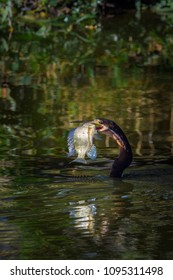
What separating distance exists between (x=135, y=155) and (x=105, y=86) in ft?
11.6

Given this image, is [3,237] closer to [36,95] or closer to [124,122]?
[124,122]

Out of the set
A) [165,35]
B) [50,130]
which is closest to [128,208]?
[50,130]

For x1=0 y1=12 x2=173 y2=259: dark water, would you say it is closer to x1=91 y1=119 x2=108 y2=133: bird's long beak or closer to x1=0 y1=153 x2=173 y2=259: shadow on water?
x1=0 y1=153 x2=173 y2=259: shadow on water

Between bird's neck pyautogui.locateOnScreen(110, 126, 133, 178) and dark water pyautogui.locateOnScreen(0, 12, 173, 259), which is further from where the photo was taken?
bird's neck pyautogui.locateOnScreen(110, 126, 133, 178)

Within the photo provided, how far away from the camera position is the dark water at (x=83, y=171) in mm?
6422

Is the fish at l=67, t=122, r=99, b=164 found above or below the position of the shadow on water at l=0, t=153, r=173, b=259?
above

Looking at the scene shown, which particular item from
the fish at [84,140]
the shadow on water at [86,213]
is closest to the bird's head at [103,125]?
the fish at [84,140]

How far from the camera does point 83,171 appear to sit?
823 cm

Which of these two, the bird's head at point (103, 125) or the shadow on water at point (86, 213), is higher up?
the bird's head at point (103, 125)

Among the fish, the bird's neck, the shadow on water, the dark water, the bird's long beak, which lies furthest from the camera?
the bird's neck

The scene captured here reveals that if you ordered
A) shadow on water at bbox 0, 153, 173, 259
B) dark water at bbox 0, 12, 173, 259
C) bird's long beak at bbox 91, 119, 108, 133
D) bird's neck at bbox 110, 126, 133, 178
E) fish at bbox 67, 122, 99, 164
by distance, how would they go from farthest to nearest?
bird's neck at bbox 110, 126, 133, 178
bird's long beak at bbox 91, 119, 108, 133
fish at bbox 67, 122, 99, 164
dark water at bbox 0, 12, 173, 259
shadow on water at bbox 0, 153, 173, 259

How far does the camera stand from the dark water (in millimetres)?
6422

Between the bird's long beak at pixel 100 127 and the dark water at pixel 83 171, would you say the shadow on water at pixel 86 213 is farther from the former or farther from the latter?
the bird's long beak at pixel 100 127

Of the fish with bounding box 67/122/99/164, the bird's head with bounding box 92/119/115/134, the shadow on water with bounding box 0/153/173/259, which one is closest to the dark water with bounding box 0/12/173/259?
the shadow on water with bounding box 0/153/173/259
